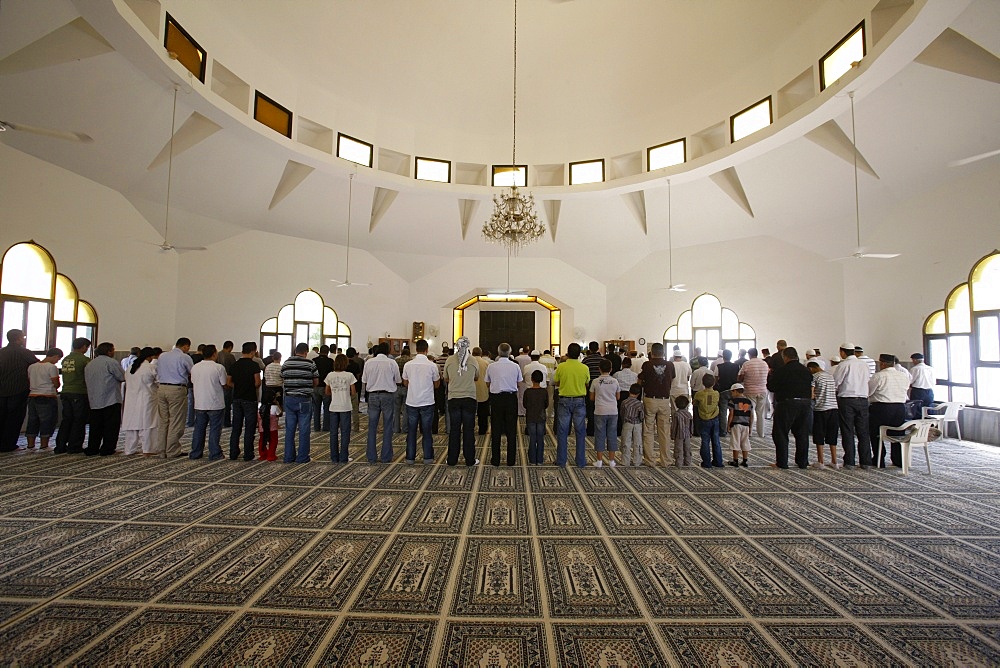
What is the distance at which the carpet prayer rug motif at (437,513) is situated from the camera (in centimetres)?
330

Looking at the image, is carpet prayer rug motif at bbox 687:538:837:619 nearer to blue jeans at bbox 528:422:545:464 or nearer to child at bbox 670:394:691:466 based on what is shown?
child at bbox 670:394:691:466

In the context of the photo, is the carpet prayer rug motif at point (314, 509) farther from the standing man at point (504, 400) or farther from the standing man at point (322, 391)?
the standing man at point (322, 391)

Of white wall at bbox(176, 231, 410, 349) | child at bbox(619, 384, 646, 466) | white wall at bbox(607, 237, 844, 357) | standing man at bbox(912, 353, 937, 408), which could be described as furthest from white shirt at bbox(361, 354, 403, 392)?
white wall at bbox(607, 237, 844, 357)

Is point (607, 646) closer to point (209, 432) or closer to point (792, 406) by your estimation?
point (792, 406)

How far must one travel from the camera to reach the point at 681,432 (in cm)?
529

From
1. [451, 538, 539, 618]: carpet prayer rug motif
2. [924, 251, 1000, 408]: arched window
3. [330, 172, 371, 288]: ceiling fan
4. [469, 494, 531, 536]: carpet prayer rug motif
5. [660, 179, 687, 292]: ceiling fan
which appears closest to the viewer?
[451, 538, 539, 618]: carpet prayer rug motif

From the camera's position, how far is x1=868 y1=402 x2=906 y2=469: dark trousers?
17.4 feet

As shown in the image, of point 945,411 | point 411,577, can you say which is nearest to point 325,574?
point 411,577

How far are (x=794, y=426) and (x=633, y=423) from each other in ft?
6.38

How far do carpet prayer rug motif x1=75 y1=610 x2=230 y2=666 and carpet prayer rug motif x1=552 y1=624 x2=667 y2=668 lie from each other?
1.65 m

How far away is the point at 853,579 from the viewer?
265 cm

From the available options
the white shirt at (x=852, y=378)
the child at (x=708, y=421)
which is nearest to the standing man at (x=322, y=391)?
the child at (x=708, y=421)

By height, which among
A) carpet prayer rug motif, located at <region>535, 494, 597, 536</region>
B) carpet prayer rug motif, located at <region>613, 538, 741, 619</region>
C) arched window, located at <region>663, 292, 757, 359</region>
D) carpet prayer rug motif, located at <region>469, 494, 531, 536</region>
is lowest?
carpet prayer rug motif, located at <region>613, 538, 741, 619</region>

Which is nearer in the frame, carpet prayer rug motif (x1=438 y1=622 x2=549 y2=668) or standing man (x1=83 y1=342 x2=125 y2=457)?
carpet prayer rug motif (x1=438 y1=622 x2=549 y2=668)
